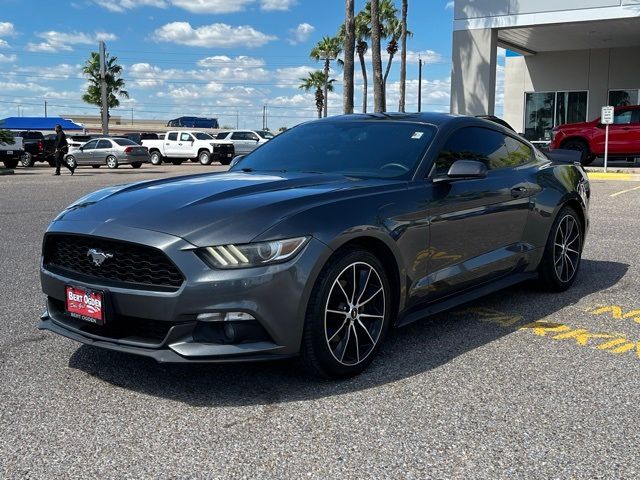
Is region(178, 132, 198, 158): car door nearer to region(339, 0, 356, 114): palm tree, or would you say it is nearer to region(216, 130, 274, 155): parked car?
region(216, 130, 274, 155): parked car

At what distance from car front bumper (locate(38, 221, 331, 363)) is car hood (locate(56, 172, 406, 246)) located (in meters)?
0.12

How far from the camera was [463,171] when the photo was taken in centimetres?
443

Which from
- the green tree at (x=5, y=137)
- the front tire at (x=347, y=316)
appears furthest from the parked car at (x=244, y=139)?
the front tire at (x=347, y=316)

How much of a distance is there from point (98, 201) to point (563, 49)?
2948 centimetres

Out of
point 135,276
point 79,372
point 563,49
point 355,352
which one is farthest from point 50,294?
point 563,49

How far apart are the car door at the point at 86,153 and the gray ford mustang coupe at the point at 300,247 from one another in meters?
27.5

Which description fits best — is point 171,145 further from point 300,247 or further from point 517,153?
point 300,247

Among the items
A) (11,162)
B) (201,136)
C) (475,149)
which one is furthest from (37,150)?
(475,149)

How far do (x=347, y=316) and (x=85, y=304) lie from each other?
1.39 meters

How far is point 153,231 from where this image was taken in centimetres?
346

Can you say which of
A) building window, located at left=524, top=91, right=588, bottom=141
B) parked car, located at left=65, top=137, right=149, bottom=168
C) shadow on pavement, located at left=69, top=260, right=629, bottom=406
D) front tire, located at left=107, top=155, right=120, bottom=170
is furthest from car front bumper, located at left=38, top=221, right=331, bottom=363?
building window, located at left=524, top=91, right=588, bottom=141

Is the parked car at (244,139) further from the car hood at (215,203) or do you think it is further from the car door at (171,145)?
the car hood at (215,203)

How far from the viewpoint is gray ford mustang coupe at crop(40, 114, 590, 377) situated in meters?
3.38

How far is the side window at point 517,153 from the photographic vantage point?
18.1 feet
